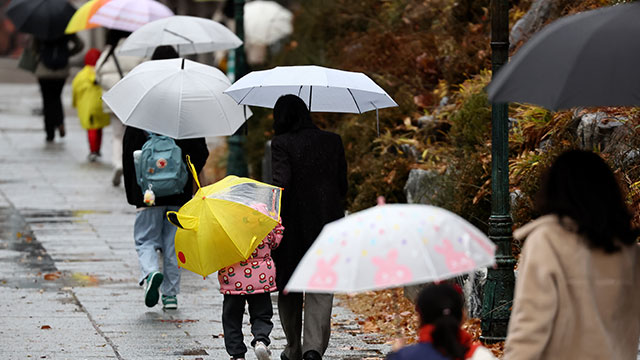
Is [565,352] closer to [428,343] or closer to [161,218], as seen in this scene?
[428,343]

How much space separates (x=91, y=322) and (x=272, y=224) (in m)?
2.57

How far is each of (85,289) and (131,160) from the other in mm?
1568

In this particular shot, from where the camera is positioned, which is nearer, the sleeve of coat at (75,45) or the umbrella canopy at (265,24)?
the sleeve of coat at (75,45)

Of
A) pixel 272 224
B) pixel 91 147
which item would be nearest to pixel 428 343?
pixel 272 224

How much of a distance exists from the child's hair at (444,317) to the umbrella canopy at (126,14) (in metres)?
9.87

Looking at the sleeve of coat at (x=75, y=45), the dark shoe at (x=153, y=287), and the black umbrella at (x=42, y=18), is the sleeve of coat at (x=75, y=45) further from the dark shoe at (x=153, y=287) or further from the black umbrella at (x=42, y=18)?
the dark shoe at (x=153, y=287)

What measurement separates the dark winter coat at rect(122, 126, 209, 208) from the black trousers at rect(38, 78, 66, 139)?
997cm

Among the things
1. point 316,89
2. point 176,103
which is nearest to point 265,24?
point 176,103

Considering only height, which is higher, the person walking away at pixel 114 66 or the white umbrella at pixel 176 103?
the white umbrella at pixel 176 103

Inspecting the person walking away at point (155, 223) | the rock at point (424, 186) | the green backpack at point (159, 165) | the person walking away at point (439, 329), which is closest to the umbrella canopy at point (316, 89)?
the green backpack at point (159, 165)

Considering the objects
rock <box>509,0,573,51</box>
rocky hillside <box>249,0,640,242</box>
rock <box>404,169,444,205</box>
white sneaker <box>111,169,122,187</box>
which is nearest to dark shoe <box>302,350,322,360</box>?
rocky hillside <box>249,0,640,242</box>

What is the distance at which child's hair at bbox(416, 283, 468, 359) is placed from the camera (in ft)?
12.4

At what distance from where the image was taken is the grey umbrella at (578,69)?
168 inches

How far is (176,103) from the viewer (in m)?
8.32
